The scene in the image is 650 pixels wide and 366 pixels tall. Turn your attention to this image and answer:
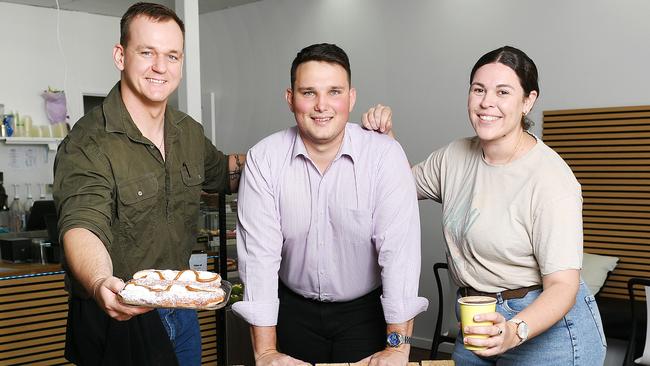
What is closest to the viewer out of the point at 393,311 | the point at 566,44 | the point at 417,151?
the point at 393,311

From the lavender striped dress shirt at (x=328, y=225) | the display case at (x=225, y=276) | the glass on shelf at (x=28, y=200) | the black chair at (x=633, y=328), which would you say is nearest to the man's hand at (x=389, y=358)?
the lavender striped dress shirt at (x=328, y=225)

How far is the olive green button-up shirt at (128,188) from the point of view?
2.18 metres

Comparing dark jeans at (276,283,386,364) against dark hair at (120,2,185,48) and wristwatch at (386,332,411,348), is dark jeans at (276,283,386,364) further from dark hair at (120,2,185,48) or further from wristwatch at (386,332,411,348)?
dark hair at (120,2,185,48)

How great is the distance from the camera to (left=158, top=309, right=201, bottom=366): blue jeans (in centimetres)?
251

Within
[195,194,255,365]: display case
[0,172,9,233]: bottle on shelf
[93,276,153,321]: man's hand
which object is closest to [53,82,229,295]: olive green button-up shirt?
[93,276,153,321]: man's hand

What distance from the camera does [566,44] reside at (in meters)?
6.13

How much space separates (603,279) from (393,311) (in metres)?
3.79

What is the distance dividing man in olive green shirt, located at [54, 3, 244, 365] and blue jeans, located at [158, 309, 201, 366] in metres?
0.02

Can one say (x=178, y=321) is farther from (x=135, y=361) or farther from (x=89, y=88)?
(x=89, y=88)

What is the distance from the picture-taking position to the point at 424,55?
708cm

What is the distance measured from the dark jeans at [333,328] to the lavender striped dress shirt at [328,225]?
0.07 m

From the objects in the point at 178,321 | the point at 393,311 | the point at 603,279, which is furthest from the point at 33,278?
the point at 603,279

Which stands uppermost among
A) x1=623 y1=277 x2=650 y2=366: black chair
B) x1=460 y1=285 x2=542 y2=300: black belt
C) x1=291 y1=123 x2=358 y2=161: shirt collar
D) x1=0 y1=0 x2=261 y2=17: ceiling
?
x1=0 y1=0 x2=261 y2=17: ceiling

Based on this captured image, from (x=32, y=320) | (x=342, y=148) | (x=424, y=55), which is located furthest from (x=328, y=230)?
(x=424, y=55)
